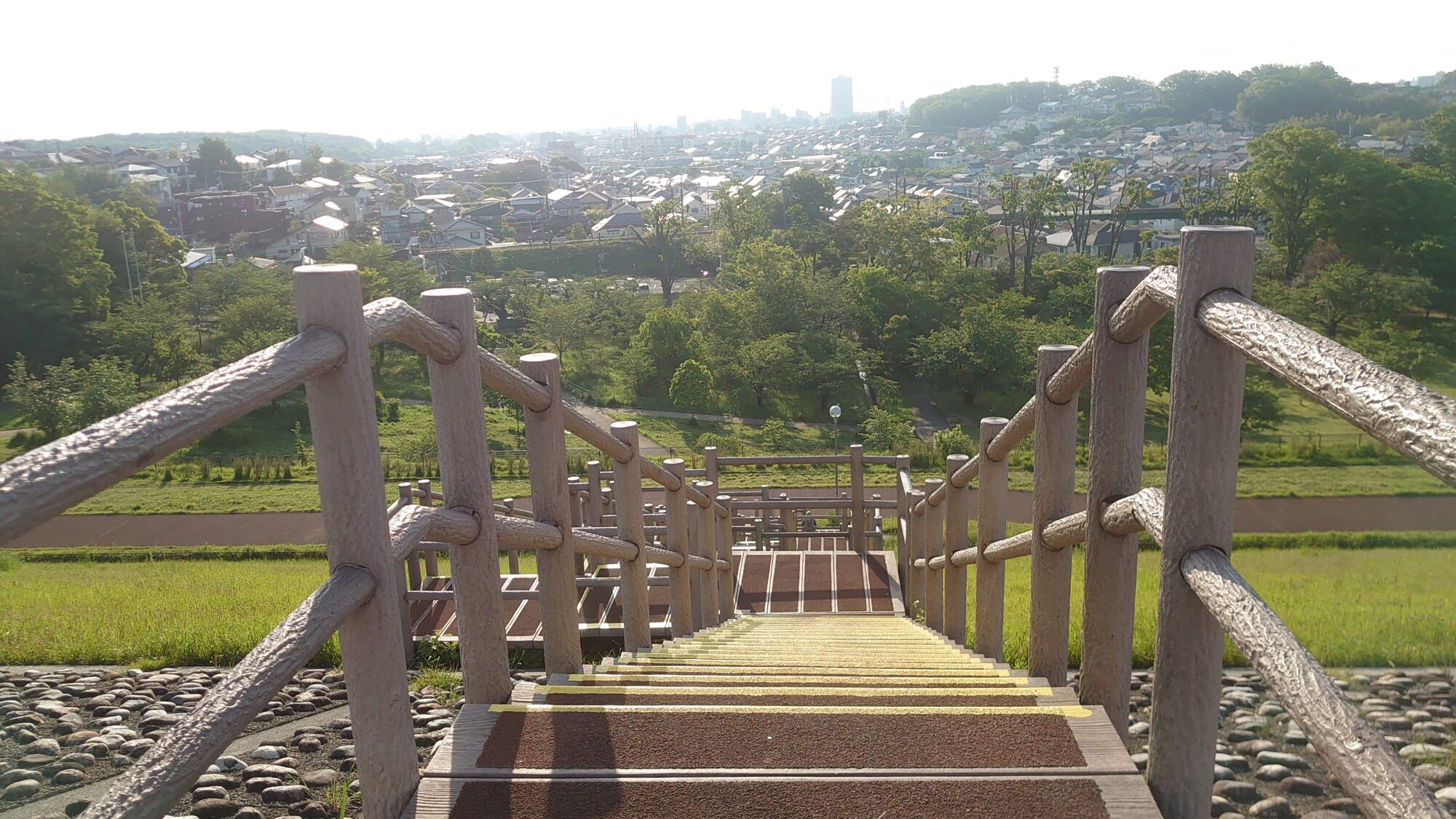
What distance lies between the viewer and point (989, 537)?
11.1ft

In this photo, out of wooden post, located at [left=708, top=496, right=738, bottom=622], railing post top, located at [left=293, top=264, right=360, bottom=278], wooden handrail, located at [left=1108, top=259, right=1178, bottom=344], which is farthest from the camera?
wooden post, located at [left=708, top=496, right=738, bottom=622]

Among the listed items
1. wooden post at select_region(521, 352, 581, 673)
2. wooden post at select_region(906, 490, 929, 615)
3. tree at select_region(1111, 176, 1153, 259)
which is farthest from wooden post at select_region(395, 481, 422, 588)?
tree at select_region(1111, 176, 1153, 259)

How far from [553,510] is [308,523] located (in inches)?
642

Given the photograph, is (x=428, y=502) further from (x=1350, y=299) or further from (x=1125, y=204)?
(x=1125, y=204)

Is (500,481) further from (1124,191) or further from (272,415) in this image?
(1124,191)

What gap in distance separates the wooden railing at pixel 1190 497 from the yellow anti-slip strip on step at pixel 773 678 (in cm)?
28

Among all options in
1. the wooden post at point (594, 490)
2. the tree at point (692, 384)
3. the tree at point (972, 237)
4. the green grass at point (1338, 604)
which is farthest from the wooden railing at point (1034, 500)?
the tree at point (972, 237)

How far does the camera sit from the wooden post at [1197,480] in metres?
1.34

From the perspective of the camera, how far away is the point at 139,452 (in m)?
0.96

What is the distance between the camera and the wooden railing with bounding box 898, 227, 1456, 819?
0.89 meters

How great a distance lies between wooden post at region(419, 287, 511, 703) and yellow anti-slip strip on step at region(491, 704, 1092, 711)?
10 centimetres

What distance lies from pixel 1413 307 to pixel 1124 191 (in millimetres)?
16432

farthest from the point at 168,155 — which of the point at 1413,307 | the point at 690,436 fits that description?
the point at 1413,307

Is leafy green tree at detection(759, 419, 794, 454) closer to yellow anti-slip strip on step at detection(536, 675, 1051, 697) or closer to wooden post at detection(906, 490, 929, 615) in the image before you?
wooden post at detection(906, 490, 929, 615)
